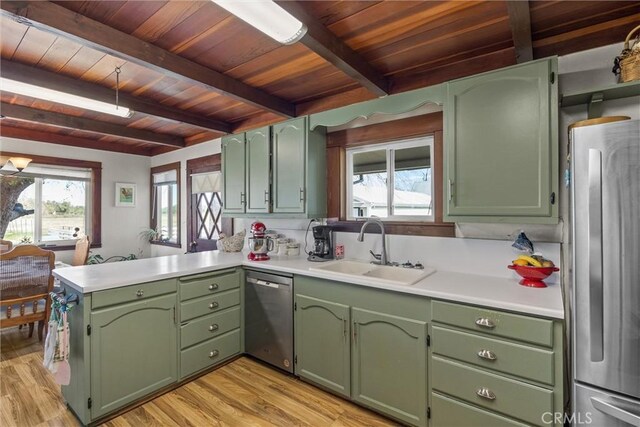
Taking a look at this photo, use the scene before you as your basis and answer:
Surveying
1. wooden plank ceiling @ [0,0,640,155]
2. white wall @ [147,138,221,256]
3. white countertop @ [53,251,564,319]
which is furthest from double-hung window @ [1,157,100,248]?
white countertop @ [53,251,564,319]

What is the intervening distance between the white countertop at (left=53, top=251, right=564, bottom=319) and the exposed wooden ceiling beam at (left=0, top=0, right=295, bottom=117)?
4.49ft

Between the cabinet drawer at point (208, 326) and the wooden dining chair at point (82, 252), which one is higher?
the wooden dining chair at point (82, 252)

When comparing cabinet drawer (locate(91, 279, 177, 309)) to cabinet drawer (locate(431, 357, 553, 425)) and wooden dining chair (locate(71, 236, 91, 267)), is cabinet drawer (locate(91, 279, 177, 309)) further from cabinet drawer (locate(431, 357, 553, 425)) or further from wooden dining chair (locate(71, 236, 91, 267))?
wooden dining chair (locate(71, 236, 91, 267))

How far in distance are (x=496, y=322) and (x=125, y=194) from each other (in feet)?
17.2

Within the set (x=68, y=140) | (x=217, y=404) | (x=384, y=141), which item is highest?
(x=68, y=140)

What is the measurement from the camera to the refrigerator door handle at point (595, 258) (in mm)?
1233

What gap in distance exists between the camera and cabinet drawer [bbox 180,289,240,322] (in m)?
2.24

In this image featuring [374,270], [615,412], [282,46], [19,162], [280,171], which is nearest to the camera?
[615,412]

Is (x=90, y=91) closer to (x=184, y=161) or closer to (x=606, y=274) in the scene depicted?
(x=184, y=161)

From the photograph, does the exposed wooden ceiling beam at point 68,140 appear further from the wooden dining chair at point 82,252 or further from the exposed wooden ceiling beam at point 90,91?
the exposed wooden ceiling beam at point 90,91

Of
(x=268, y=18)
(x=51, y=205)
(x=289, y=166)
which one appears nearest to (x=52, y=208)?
(x=51, y=205)

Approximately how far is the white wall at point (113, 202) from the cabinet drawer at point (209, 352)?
3196mm

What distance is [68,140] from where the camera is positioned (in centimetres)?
416

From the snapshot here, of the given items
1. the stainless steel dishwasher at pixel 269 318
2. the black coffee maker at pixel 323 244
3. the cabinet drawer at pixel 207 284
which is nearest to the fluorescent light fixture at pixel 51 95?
the cabinet drawer at pixel 207 284
